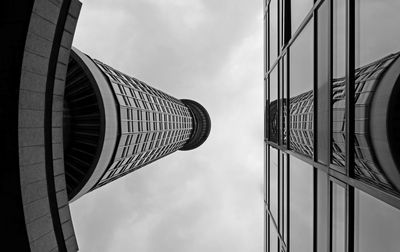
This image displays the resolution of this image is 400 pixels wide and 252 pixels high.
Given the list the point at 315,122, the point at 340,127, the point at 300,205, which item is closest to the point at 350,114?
the point at 340,127

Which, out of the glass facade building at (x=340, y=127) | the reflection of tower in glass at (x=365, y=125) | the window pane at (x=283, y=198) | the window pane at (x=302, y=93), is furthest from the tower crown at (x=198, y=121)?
the reflection of tower in glass at (x=365, y=125)

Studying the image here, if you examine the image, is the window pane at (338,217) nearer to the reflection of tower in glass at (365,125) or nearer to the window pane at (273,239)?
the reflection of tower in glass at (365,125)

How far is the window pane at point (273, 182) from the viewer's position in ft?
66.7

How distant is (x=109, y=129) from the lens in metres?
28.6

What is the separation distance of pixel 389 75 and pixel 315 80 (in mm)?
5618

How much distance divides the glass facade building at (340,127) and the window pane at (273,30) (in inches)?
118

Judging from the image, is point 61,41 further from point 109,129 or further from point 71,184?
point 71,184

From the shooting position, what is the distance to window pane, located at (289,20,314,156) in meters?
13.3

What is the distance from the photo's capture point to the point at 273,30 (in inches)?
890

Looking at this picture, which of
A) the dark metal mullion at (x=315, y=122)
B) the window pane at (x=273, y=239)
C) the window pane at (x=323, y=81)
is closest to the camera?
the window pane at (x=323, y=81)

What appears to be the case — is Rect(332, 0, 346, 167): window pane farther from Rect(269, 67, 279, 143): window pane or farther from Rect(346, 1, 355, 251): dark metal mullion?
Rect(269, 67, 279, 143): window pane

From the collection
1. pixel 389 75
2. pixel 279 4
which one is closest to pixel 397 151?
pixel 389 75

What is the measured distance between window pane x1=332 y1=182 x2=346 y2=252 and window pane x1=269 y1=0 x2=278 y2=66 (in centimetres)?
1308

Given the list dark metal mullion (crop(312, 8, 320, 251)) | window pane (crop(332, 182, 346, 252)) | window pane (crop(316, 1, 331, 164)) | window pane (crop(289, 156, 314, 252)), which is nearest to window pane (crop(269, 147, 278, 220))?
window pane (crop(289, 156, 314, 252))
